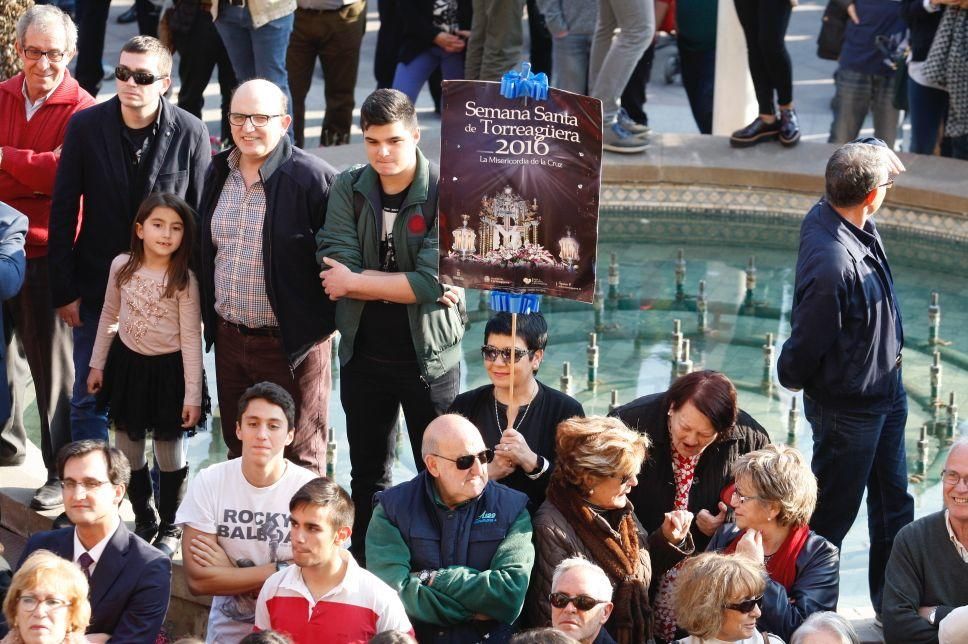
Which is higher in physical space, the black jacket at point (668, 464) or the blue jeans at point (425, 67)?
the blue jeans at point (425, 67)

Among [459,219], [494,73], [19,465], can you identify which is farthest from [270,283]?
[494,73]

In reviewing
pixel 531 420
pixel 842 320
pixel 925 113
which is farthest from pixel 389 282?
pixel 925 113

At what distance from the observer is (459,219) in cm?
576

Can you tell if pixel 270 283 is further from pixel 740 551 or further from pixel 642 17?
pixel 642 17

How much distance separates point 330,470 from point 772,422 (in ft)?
6.82

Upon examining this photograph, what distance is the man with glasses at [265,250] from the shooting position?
235 inches

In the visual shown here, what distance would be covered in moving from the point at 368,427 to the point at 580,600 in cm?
154

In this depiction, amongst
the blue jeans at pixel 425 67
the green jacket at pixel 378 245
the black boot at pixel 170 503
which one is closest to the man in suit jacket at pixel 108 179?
the black boot at pixel 170 503

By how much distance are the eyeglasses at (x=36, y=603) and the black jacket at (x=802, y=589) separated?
2027mm

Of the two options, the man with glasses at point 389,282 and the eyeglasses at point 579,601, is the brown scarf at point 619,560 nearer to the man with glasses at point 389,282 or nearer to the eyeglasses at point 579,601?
the eyeglasses at point 579,601

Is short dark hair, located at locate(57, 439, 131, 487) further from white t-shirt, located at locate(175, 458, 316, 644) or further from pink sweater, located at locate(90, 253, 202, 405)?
pink sweater, located at locate(90, 253, 202, 405)

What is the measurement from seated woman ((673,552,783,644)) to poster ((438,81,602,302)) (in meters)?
1.24

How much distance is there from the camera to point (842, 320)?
5762mm

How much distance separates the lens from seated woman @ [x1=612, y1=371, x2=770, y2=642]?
5.62 metres
